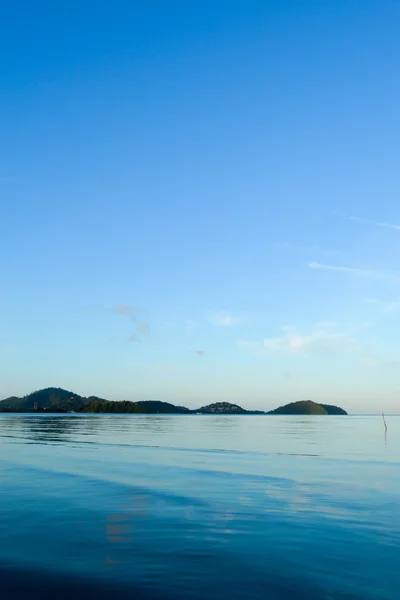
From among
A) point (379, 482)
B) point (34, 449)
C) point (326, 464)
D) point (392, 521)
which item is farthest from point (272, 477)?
point (34, 449)

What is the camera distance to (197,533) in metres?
21.9

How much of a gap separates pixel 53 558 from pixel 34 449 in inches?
1867

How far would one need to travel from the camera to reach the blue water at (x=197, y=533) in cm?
1544

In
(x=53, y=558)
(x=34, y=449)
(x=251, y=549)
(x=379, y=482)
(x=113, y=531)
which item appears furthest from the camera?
(x=34, y=449)

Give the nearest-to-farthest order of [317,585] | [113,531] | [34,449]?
[317,585], [113,531], [34,449]

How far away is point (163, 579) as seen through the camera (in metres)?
16.0

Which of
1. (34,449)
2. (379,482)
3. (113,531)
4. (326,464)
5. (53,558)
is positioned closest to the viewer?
(53,558)

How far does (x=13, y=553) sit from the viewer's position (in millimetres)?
18438

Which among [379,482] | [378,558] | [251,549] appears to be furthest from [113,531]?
[379,482]

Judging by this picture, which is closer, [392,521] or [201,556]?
[201,556]

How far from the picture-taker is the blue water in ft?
50.6

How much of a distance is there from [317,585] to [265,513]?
11029mm

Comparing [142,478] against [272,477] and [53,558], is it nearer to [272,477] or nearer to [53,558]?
[272,477]

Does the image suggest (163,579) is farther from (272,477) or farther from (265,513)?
(272,477)
